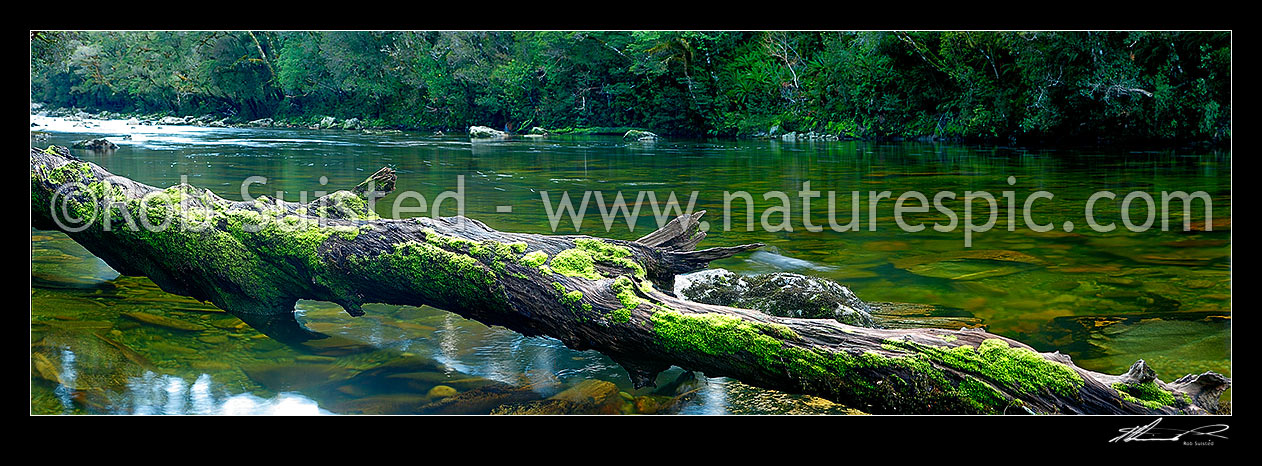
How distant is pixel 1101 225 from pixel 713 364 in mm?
6657

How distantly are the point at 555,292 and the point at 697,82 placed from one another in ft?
100

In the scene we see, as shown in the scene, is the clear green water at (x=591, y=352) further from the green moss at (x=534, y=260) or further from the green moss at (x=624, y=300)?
the green moss at (x=534, y=260)

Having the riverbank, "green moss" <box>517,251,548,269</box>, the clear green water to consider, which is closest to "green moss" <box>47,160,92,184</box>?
the clear green water

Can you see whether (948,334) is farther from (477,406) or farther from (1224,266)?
(1224,266)

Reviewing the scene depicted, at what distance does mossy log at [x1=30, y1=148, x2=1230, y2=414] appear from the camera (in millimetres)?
3025

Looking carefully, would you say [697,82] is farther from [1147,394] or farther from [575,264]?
[1147,394]

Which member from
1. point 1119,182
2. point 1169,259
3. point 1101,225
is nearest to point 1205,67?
point 1119,182

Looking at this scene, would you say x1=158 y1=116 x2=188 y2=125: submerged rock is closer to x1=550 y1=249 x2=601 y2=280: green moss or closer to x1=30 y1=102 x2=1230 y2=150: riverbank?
x1=30 y1=102 x2=1230 y2=150: riverbank

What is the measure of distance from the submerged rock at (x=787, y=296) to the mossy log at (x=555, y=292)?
0.39 metres

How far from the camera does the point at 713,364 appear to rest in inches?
135

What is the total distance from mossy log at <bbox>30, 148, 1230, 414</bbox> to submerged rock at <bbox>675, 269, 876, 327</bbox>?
1.27 feet
